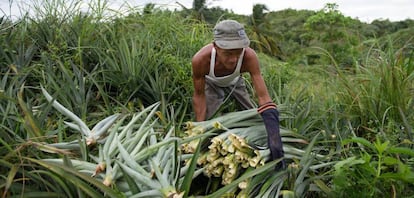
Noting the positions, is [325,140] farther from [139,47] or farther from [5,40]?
[5,40]

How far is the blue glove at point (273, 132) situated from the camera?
7.54 feet

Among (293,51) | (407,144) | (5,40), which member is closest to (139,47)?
(5,40)

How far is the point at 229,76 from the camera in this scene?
9.12ft

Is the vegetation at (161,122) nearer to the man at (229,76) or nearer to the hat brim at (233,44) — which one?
the man at (229,76)

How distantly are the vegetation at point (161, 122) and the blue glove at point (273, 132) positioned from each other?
5 cm

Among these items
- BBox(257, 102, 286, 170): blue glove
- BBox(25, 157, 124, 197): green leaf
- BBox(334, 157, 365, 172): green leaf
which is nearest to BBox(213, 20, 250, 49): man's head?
BBox(257, 102, 286, 170): blue glove

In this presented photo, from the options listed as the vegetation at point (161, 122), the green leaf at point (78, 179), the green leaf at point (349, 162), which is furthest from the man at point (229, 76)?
the green leaf at point (78, 179)

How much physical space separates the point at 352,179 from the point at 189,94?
1477 millimetres

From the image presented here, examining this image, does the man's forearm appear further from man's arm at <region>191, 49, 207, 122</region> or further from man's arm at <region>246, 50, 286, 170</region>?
man's arm at <region>246, 50, 286, 170</region>

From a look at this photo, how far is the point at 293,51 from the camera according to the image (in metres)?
13.4

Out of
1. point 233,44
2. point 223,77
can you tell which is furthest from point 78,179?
point 223,77

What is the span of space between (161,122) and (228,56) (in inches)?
20.2

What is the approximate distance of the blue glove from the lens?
2297 millimetres

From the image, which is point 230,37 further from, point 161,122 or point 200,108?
point 161,122
